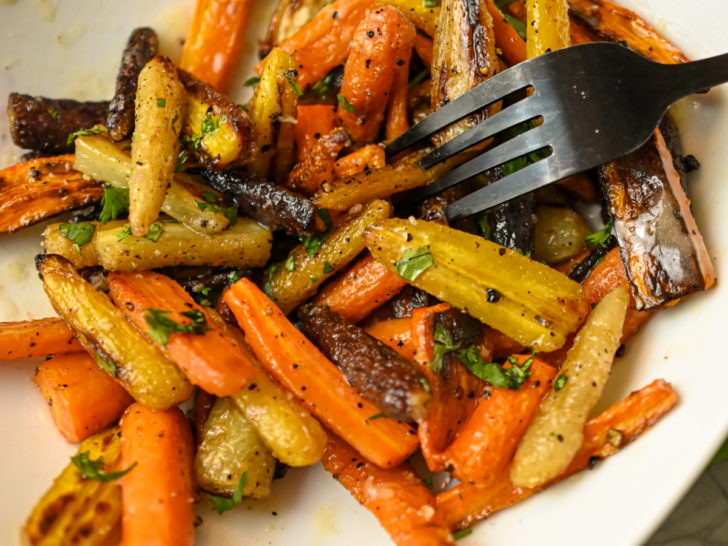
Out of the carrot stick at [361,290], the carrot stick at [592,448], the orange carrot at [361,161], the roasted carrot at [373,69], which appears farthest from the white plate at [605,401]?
the orange carrot at [361,161]

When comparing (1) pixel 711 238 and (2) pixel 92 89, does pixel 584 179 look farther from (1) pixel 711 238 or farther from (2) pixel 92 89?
(2) pixel 92 89

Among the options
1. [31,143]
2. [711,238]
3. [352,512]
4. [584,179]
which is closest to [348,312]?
[352,512]

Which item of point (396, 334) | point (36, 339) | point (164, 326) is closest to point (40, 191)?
point (36, 339)

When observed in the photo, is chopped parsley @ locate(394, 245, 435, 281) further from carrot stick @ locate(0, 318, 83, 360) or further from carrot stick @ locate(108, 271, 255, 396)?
carrot stick @ locate(0, 318, 83, 360)

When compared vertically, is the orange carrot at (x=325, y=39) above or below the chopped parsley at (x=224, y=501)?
above

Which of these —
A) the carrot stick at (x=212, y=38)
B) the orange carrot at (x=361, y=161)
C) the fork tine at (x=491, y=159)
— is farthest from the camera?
the carrot stick at (x=212, y=38)

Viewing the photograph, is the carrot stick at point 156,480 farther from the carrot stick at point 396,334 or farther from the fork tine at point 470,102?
the fork tine at point 470,102

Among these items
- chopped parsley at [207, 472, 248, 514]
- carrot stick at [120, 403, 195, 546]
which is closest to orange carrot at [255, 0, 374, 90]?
carrot stick at [120, 403, 195, 546]
